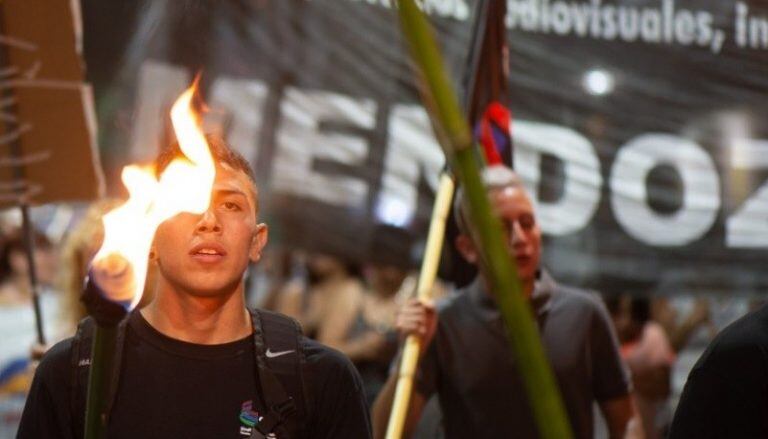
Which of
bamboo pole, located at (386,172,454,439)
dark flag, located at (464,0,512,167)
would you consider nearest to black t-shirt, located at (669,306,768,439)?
bamboo pole, located at (386,172,454,439)

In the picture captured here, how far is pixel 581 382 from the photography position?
16.6ft

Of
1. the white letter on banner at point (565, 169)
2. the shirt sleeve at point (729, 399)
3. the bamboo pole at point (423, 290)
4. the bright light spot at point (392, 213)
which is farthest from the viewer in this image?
the white letter on banner at point (565, 169)

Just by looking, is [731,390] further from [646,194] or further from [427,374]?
[646,194]

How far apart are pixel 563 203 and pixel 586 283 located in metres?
0.34

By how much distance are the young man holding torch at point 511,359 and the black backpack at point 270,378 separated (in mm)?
1759

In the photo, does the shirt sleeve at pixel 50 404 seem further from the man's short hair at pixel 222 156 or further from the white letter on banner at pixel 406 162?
the white letter on banner at pixel 406 162

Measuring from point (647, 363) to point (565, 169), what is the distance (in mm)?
2394

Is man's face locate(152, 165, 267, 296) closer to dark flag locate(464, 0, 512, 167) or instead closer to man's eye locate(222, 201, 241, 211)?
man's eye locate(222, 201, 241, 211)

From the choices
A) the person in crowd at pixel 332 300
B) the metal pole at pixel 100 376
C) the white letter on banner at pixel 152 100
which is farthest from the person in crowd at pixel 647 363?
the metal pole at pixel 100 376

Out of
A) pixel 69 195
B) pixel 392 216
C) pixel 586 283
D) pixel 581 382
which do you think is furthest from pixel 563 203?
pixel 69 195

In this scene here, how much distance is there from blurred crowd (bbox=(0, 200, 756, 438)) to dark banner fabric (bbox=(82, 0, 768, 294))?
0.48 metres

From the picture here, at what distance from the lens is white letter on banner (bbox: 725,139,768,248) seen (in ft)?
19.9

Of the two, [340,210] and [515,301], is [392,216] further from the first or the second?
[515,301]

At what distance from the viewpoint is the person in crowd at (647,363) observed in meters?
8.01
